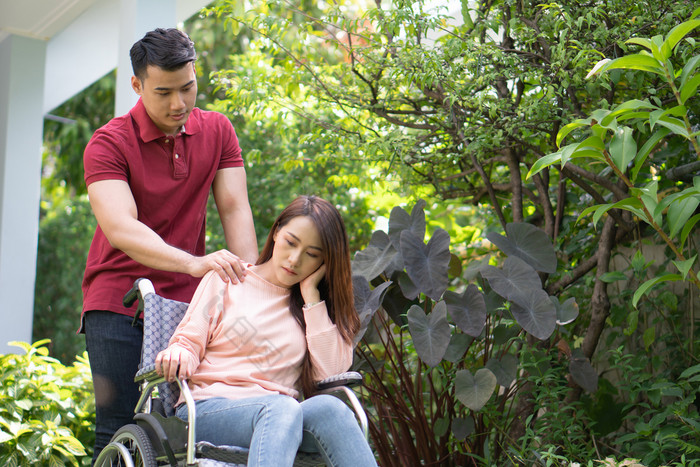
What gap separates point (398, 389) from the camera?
105 inches

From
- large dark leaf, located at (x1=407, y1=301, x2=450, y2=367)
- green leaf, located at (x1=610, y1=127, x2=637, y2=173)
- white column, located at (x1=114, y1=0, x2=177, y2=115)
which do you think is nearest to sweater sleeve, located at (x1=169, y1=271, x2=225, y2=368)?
large dark leaf, located at (x1=407, y1=301, x2=450, y2=367)

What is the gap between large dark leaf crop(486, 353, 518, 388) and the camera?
92.4 inches

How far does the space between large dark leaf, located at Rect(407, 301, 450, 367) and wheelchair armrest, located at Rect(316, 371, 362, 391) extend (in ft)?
1.52

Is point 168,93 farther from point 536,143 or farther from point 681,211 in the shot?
point 536,143

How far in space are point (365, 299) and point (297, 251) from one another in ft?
1.98

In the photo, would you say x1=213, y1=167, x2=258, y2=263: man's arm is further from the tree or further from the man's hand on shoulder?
the tree

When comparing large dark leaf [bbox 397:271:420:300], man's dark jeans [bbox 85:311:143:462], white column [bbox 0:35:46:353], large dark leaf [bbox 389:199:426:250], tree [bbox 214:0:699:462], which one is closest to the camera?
man's dark jeans [bbox 85:311:143:462]

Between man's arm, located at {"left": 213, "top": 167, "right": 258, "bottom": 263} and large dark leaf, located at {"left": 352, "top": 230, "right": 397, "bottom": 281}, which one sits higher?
man's arm, located at {"left": 213, "top": 167, "right": 258, "bottom": 263}

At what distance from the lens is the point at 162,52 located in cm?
182

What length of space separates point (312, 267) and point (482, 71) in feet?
3.58

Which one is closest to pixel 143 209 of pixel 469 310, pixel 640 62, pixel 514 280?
pixel 469 310

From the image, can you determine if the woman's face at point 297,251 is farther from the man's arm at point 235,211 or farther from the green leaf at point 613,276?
the green leaf at point 613,276

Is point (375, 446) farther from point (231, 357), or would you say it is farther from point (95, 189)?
point (95, 189)

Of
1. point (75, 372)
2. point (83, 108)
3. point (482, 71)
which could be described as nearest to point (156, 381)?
point (482, 71)
